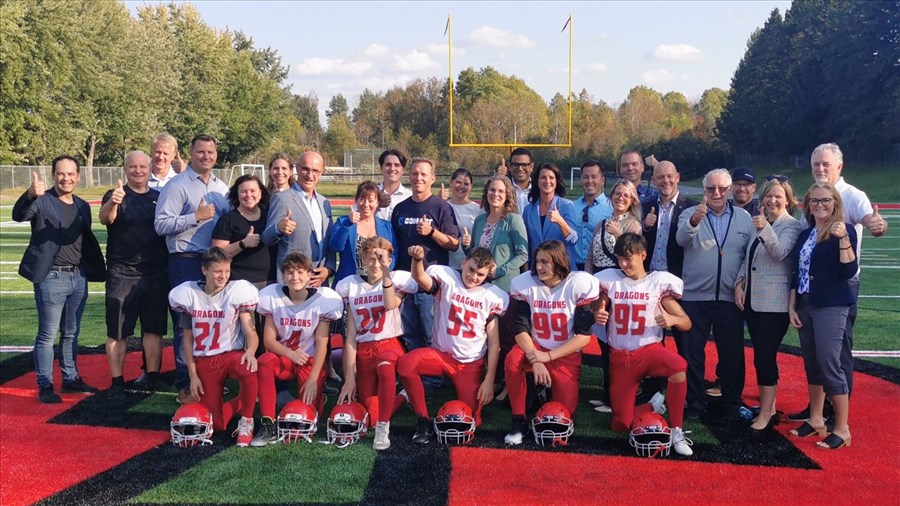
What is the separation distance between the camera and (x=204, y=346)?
4820 millimetres

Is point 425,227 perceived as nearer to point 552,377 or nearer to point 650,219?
point 552,377

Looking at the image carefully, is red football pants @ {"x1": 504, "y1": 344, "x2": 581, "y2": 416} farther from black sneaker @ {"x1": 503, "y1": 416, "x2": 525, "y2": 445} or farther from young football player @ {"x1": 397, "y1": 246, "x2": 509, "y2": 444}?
young football player @ {"x1": 397, "y1": 246, "x2": 509, "y2": 444}

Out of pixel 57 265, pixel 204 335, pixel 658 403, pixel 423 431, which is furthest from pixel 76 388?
pixel 658 403

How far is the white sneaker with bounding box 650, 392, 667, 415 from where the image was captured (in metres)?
5.00

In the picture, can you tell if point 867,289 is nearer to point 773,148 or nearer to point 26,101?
point 26,101

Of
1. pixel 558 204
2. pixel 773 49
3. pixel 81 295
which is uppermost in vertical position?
pixel 773 49

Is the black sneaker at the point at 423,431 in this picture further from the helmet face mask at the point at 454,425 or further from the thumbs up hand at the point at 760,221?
the thumbs up hand at the point at 760,221

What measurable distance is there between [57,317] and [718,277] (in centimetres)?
455

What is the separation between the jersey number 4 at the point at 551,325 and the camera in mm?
4715

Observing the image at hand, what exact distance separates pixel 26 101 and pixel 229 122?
17725 millimetres

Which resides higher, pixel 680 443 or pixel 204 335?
pixel 204 335

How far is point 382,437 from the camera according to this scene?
441cm

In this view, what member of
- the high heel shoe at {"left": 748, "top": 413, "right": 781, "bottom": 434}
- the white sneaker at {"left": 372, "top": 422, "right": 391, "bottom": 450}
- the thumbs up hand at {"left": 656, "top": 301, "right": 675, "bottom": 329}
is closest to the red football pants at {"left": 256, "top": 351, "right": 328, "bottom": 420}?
the white sneaker at {"left": 372, "top": 422, "right": 391, "bottom": 450}

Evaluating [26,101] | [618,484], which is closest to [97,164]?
[26,101]
